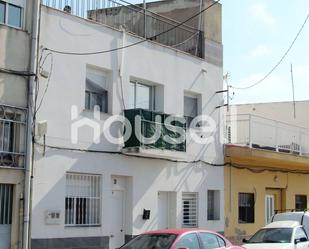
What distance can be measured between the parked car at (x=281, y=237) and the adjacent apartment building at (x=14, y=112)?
21.0ft

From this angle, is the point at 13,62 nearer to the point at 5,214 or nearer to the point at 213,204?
the point at 5,214

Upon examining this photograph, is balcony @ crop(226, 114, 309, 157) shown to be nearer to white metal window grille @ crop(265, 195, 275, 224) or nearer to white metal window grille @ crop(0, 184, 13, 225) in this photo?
white metal window grille @ crop(265, 195, 275, 224)

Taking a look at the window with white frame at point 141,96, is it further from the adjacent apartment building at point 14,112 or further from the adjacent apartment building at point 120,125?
the adjacent apartment building at point 14,112

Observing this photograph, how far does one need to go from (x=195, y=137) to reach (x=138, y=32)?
167 inches

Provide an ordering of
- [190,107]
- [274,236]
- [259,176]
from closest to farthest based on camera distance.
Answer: [274,236] < [190,107] < [259,176]

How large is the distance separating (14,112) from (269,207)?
47.8 ft

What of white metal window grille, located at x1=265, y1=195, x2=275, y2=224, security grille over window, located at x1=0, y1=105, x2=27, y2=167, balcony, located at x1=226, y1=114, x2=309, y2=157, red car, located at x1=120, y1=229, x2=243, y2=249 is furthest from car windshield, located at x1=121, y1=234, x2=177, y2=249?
white metal window grille, located at x1=265, y1=195, x2=275, y2=224

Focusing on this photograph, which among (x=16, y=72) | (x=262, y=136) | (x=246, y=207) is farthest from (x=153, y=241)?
(x=262, y=136)

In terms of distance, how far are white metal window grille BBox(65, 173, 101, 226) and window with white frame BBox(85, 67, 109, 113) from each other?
2.07 m

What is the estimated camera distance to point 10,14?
47.3 feet

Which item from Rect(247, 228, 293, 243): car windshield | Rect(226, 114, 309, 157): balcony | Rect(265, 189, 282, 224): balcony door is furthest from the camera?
Rect(265, 189, 282, 224): balcony door

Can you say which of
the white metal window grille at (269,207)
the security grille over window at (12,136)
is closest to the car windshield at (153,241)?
the security grille over window at (12,136)

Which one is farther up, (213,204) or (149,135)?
(149,135)

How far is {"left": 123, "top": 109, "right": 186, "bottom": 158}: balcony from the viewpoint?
17.0m
